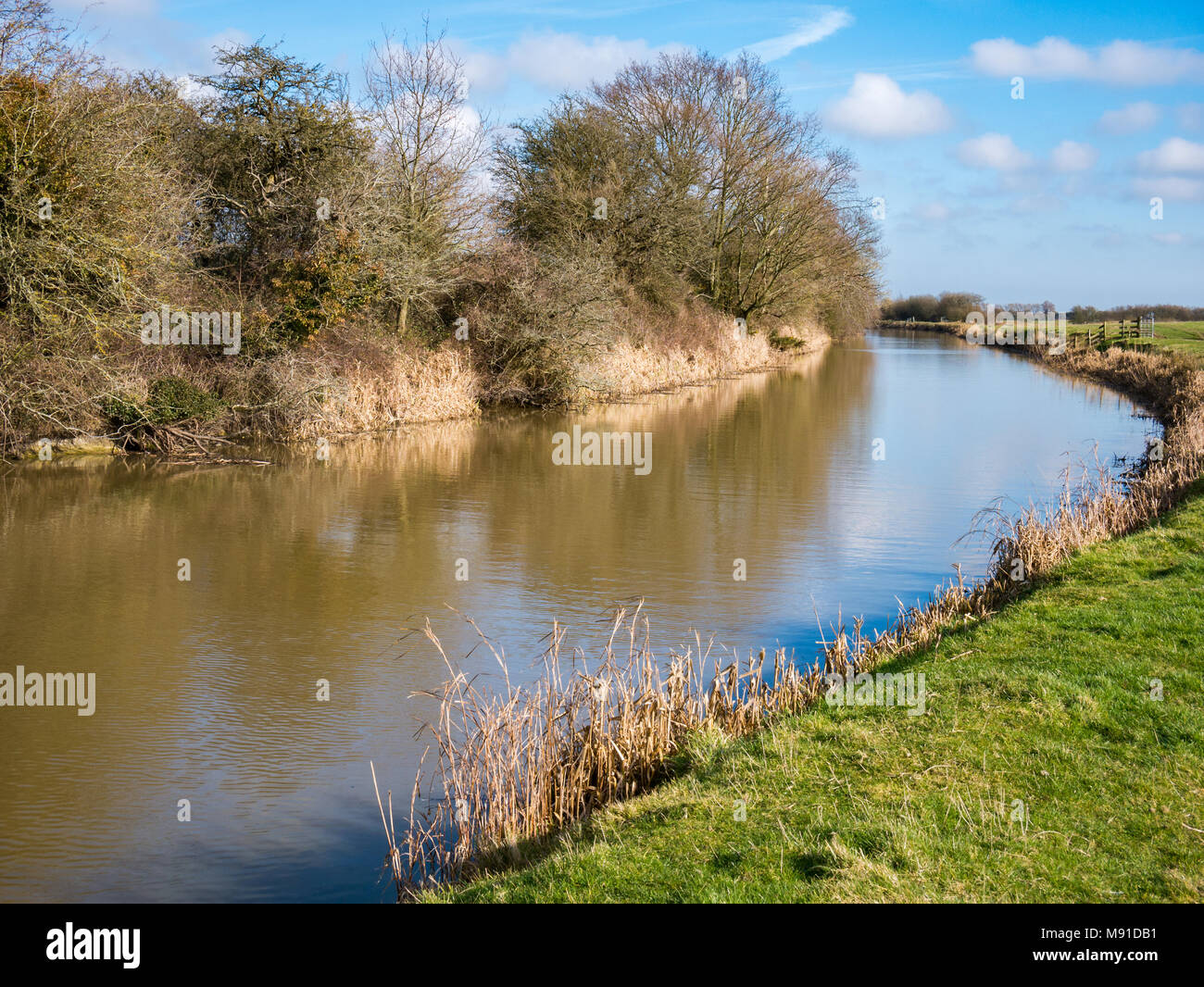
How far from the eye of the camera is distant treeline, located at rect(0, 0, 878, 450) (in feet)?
49.1

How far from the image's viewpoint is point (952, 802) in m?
4.77

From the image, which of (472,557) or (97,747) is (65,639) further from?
(472,557)

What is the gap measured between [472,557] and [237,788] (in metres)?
5.89

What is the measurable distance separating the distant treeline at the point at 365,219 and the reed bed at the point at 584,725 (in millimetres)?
11389

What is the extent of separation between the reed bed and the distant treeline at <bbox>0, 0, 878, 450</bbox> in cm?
1139

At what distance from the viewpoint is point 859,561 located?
1178 cm

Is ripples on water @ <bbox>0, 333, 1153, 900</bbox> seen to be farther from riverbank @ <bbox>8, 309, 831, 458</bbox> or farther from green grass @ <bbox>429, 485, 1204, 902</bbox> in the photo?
green grass @ <bbox>429, 485, 1204, 902</bbox>

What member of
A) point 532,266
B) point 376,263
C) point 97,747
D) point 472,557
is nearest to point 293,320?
point 376,263

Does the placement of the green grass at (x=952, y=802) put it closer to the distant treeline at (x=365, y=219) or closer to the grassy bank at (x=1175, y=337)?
the distant treeline at (x=365, y=219)

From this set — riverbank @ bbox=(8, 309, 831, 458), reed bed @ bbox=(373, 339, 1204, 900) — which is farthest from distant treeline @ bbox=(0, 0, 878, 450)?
reed bed @ bbox=(373, 339, 1204, 900)

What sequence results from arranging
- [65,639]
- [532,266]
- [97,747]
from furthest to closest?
1. [532,266]
2. [65,639]
3. [97,747]

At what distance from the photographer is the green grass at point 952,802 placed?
413cm

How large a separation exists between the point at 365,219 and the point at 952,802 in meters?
19.9

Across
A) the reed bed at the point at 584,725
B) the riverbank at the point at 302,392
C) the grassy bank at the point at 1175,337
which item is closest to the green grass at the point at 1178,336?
the grassy bank at the point at 1175,337
